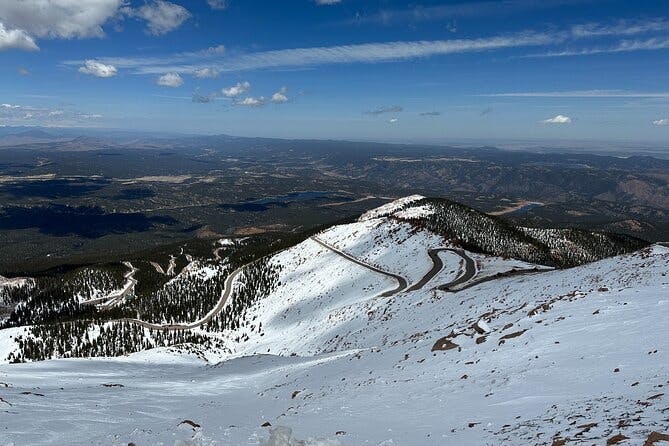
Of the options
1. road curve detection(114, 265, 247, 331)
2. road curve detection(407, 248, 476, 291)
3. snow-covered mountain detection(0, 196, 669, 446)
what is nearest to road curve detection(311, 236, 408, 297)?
road curve detection(407, 248, 476, 291)

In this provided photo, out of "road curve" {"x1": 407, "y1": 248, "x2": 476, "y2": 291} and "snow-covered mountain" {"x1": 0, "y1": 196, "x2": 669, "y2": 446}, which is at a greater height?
"snow-covered mountain" {"x1": 0, "y1": 196, "x2": 669, "y2": 446}

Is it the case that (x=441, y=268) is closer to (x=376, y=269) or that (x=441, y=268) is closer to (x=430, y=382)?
(x=376, y=269)

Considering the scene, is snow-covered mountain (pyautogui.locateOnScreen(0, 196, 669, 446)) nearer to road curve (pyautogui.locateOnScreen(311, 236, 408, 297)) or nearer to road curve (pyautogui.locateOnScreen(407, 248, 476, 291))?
road curve (pyautogui.locateOnScreen(407, 248, 476, 291))

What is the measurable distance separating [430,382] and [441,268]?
72.3m

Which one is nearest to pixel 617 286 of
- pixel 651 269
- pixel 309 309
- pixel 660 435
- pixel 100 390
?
pixel 651 269

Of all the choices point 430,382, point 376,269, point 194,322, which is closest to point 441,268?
point 376,269

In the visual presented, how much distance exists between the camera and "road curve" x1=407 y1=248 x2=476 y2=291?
78.5m

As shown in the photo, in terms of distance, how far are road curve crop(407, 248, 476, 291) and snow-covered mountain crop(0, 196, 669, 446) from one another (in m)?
11.2

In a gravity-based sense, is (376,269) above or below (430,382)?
below

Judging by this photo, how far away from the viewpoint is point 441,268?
96.2 metres

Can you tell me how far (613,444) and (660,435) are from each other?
4.24ft

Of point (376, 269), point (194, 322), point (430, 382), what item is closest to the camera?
point (430, 382)

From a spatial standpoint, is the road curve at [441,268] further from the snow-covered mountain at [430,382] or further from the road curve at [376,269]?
Result: the snow-covered mountain at [430,382]

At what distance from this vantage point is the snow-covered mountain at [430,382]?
17.0 metres
